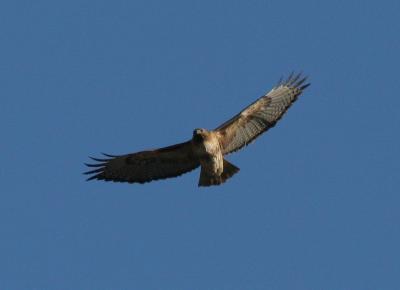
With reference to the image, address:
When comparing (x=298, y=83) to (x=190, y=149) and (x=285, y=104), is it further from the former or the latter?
(x=190, y=149)

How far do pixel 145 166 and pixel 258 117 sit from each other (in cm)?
259

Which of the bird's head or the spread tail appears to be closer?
A: the bird's head

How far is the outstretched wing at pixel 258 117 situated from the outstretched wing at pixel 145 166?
0.84 meters

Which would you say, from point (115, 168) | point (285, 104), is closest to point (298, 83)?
point (285, 104)

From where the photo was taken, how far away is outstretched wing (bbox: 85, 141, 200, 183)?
1597 centimetres

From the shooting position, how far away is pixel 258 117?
16.3 meters

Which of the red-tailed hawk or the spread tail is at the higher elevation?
the red-tailed hawk

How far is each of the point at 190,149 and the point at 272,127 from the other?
1917 millimetres

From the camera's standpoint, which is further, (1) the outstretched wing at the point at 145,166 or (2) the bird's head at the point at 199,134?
(1) the outstretched wing at the point at 145,166

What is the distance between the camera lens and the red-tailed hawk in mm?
15477

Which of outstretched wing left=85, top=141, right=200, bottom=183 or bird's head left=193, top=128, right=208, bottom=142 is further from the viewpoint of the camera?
outstretched wing left=85, top=141, right=200, bottom=183

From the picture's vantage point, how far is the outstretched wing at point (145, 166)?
16.0 meters

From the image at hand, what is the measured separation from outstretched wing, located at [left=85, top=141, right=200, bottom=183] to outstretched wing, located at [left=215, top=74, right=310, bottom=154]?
0.84m

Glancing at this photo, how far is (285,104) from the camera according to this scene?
16.7m
